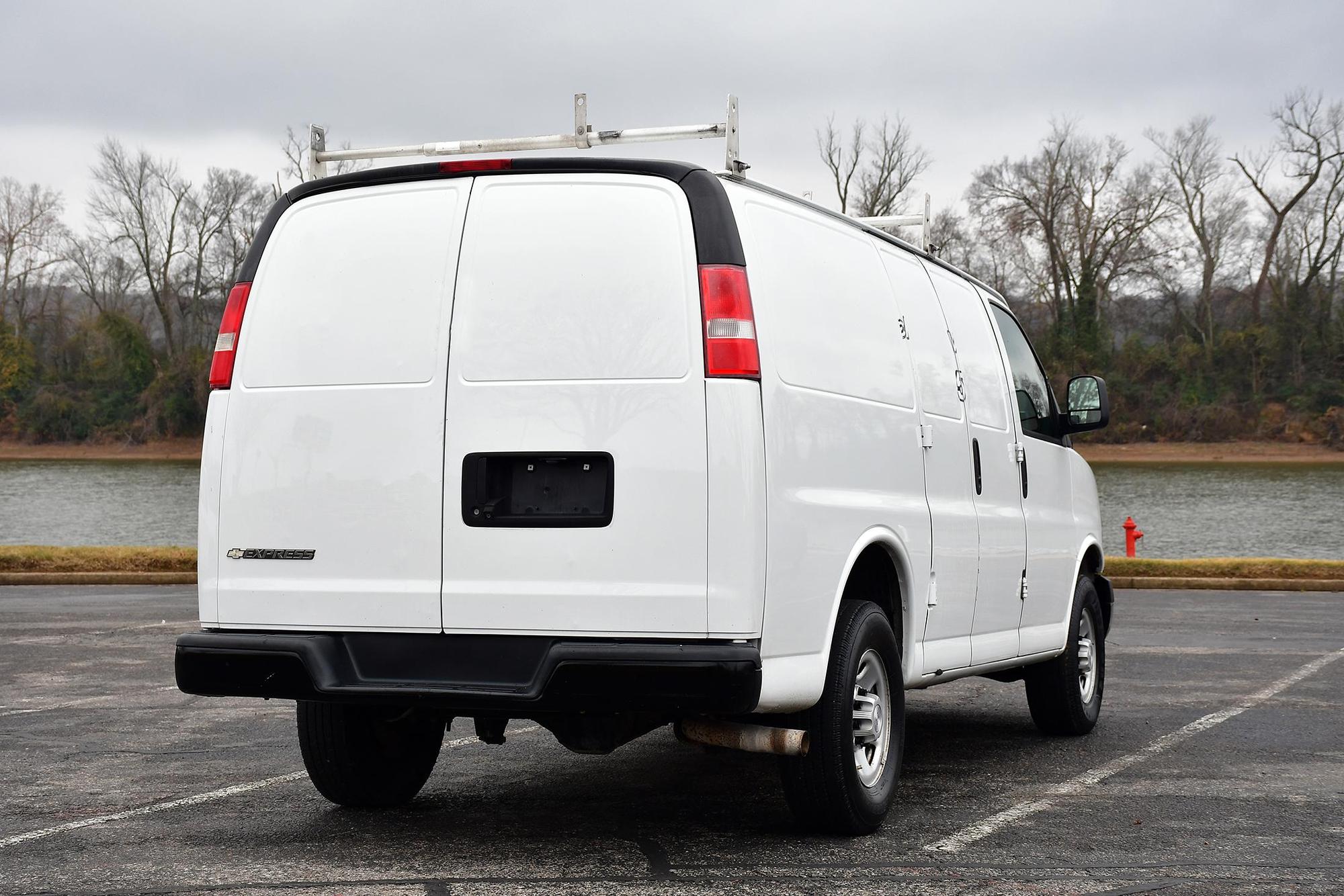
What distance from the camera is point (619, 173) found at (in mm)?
4984

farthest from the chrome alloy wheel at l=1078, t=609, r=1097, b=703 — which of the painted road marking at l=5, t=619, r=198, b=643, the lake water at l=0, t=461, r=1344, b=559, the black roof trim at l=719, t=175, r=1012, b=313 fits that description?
the lake water at l=0, t=461, r=1344, b=559

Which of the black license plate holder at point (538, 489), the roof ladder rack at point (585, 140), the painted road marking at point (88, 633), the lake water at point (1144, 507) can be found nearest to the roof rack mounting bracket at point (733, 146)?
the roof ladder rack at point (585, 140)

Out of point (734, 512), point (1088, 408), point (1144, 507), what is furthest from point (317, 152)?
point (1144, 507)

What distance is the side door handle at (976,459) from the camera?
6602mm

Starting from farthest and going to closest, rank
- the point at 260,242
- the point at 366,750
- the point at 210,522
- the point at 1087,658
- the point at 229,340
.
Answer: the point at 1087,658 → the point at 366,750 → the point at 260,242 → the point at 229,340 → the point at 210,522

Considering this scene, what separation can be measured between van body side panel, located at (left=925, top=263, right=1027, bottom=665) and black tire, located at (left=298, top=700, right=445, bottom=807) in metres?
2.44

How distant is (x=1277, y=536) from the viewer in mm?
34188

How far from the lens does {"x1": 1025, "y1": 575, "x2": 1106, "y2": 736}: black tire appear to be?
7898 millimetres

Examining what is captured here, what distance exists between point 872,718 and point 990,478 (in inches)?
68.4

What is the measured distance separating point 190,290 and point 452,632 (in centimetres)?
7572

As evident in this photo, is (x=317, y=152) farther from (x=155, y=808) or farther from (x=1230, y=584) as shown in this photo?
(x=1230, y=584)

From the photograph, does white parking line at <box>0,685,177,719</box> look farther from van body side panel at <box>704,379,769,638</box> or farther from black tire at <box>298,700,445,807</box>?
van body side panel at <box>704,379,769,638</box>

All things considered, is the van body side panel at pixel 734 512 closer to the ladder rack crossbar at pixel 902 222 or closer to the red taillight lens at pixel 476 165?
the red taillight lens at pixel 476 165

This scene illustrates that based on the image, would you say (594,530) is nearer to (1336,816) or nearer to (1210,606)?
(1336,816)
